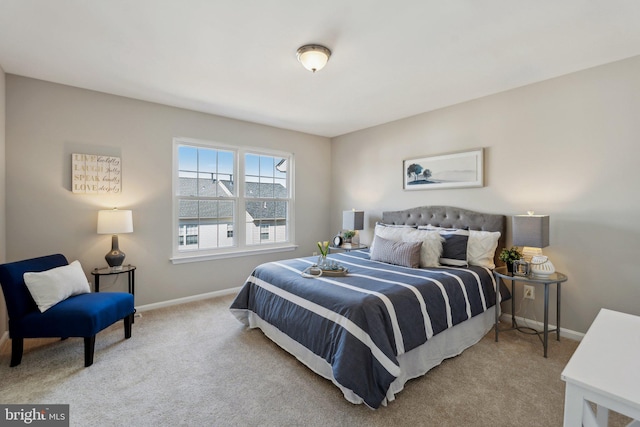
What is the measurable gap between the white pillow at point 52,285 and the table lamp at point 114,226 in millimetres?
491

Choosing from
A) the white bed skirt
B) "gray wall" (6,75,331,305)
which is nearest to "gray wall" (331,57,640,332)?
the white bed skirt

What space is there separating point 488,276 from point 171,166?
3.84 m

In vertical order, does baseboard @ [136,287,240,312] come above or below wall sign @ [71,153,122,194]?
below

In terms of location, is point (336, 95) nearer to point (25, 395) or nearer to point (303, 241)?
point (303, 241)

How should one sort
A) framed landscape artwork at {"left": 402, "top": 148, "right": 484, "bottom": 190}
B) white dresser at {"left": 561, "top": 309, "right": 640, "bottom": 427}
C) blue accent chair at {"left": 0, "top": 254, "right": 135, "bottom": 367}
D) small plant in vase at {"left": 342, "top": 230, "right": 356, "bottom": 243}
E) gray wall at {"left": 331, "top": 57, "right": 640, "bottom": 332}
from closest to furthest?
white dresser at {"left": 561, "top": 309, "right": 640, "bottom": 427} → blue accent chair at {"left": 0, "top": 254, "right": 135, "bottom": 367} → gray wall at {"left": 331, "top": 57, "right": 640, "bottom": 332} → framed landscape artwork at {"left": 402, "top": 148, "right": 484, "bottom": 190} → small plant in vase at {"left": 342, "top": 230, "right": 356, "bottom": 243}

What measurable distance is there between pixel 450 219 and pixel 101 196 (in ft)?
13.2

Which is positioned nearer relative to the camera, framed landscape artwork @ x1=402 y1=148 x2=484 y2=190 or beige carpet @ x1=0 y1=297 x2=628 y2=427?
beige carpet @ x1=0 y1=297 x2=628 y2=427

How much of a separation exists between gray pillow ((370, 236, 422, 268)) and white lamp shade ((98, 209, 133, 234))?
2.69 meters

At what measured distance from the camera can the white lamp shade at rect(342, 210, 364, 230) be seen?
174 inches

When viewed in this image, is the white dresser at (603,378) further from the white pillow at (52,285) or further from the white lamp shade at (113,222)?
the white lamp shade at (113,222)

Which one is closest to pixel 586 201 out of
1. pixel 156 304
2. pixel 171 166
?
pixel 171 166

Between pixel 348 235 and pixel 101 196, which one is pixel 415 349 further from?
pixel 101 196

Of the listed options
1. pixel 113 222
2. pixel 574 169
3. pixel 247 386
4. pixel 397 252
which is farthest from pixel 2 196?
pixel 574 169

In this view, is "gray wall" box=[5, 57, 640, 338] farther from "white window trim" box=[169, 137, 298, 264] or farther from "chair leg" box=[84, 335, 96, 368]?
"chair leg" box=[84, 335, 96, 368]
